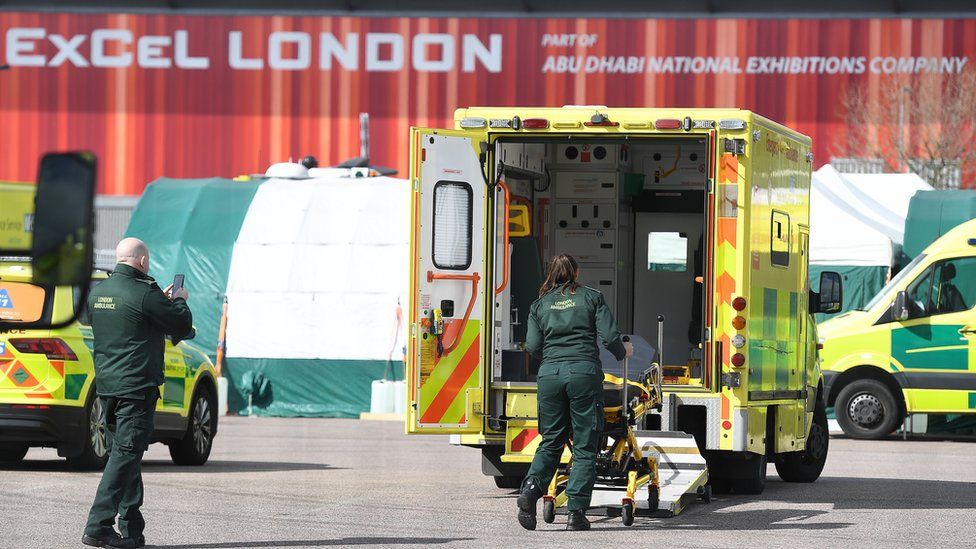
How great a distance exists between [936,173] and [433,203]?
24.3 metres

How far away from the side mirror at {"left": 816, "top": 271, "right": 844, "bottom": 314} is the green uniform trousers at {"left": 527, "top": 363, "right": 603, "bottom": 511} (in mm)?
4335

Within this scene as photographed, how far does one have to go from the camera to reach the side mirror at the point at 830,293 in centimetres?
1394

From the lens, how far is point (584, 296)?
33.6 ft

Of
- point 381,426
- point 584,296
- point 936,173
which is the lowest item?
point 381,426

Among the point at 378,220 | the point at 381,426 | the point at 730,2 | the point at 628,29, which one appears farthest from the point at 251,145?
the point at 381,426

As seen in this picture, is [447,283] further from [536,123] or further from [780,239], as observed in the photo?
[780,239]

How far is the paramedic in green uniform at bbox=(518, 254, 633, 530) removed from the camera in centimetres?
998

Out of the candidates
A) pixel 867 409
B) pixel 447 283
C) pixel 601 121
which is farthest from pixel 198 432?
pixel 867 409

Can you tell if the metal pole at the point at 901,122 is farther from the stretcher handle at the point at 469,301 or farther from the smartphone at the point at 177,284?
the smartphone at the point at 177,284

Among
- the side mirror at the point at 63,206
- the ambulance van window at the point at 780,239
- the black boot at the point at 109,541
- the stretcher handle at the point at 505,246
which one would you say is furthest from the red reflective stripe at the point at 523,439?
the side mirror at the point at 63,206

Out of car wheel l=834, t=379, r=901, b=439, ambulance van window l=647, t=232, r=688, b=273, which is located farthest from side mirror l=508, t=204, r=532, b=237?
car wheel l=834, t=379, r=901, b=439

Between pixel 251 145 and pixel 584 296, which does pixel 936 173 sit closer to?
pixel 251 145

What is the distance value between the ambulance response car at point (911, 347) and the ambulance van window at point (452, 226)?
9.84 meters

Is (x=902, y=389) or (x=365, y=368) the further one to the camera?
(x=365, y=368)
